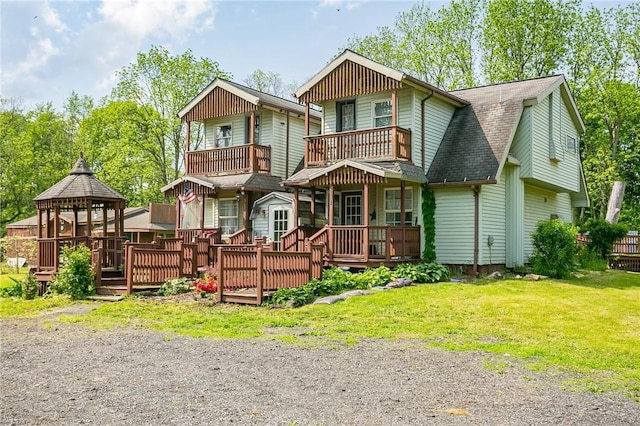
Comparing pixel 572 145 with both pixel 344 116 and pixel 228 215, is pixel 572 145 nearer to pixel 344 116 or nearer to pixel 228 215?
pixel 344 116

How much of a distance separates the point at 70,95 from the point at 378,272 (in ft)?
168

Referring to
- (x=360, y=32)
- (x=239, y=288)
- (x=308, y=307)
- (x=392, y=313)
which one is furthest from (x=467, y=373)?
(x=360, y=32)

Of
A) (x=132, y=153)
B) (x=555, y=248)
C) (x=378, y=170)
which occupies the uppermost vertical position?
(x=132, y=153)

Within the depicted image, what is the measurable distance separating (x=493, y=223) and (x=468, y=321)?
9.65 m

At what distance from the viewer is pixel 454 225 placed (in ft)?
67.8

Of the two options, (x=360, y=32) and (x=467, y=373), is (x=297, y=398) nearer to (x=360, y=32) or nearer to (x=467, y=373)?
(x=467, y=373)

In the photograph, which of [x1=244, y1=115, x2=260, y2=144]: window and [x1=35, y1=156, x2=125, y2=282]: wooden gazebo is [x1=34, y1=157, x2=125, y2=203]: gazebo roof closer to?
[x1=35, y1=156, x2=125, y2=282]: wooden gazebo

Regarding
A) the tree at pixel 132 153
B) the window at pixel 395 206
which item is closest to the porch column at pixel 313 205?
the window at pixel 395 206

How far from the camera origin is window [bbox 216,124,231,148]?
89.0ft

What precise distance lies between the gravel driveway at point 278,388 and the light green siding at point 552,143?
1492 cm

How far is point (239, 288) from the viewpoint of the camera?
1540 centimetres

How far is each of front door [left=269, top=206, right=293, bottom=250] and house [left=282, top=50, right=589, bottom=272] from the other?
1.21m

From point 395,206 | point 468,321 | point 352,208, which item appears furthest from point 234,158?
point 468,321

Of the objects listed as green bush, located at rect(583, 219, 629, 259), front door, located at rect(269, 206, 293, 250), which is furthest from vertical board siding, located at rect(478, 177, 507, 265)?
front door, located at rect(269, 206, 293, 250)
